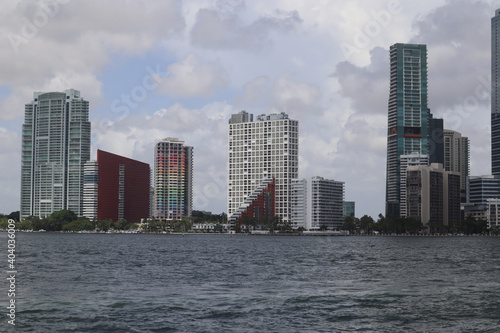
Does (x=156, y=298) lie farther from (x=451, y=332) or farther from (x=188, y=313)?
(x=451, y=332)

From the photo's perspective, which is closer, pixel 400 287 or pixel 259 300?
pixel 259 300

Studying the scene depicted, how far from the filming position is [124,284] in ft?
232

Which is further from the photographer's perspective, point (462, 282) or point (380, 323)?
Answer: point (462, 282)

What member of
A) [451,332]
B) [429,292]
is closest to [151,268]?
[429,292]

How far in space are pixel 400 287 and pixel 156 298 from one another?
27.7m

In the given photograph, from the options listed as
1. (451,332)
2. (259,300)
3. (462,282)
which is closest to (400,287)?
(462,282)

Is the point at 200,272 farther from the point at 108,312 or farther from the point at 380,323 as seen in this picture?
the point at 380,323

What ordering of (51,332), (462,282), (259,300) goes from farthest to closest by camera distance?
(462,282) < (259,300) < (51,332)

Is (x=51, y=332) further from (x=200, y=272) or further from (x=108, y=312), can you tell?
(x=200, y=272)

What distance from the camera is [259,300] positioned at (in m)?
58.8

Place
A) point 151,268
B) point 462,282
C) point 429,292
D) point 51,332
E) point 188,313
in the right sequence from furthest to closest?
point 151,268
point 462,282
point 429,292
point 188,313
point 51,332

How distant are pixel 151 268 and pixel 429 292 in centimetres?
4260

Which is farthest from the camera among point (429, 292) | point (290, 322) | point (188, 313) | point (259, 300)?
point (429, 292)

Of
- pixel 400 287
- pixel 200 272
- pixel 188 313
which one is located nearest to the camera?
pixel 188 313
